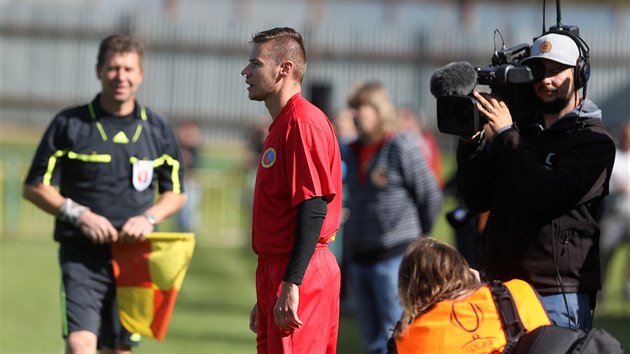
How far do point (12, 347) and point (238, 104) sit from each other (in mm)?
19249

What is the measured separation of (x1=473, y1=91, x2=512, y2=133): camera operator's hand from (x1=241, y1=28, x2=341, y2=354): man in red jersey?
0.67 metres

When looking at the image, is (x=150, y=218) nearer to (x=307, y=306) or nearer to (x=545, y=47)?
(x=307, y=306)

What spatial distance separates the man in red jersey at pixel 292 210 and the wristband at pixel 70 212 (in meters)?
1.66

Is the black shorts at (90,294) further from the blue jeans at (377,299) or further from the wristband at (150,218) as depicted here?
the blue jeans at (377,299)

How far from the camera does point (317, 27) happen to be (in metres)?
27.3

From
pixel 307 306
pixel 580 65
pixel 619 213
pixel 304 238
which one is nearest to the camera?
pixel 304 238

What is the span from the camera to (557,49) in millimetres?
5203

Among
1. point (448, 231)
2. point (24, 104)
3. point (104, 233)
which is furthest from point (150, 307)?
point (24, 104)

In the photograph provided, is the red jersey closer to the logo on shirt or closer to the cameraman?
the logo on shirt

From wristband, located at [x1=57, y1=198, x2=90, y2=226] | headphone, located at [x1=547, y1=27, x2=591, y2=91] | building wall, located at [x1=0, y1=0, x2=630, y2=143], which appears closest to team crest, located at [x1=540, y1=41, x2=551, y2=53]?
headphone, located at [x1=547, y1=27, x2=591, y2=91]

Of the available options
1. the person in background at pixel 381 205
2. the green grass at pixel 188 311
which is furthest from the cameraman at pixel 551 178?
the green grass at pixel 188 311

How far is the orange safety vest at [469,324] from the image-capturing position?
4.78 meters

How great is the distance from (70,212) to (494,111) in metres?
2.68

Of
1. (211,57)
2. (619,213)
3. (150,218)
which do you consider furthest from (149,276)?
(211,57)
